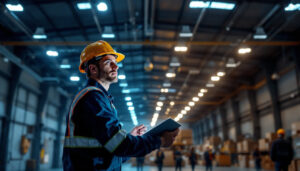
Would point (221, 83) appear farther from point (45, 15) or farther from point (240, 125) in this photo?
point (45, 15)

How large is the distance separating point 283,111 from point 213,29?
9333mm

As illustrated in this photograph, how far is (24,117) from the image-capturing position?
22.0 meters

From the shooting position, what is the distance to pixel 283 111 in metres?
21.6

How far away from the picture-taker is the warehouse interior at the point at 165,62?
47.3ft

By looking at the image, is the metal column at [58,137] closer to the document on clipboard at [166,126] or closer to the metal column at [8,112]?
the metal column at [8,112]

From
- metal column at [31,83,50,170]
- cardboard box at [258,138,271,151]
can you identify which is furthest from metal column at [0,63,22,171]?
cardboard box at [258,138,271,151]

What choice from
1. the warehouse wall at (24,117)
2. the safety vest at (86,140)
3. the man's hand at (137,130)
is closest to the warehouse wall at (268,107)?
the man's hand at (137,130)

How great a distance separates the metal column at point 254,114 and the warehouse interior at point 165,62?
0.31 ft

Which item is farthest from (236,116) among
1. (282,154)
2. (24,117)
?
(282,154)

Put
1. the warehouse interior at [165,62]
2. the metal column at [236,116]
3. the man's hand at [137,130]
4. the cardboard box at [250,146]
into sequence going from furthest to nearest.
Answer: the metal column at [236,116] < the cardboard box at [250,146] < the warehouse interior at [165,62] < the man's hand at [137,130]

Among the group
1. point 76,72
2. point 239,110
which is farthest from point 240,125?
point 76,72

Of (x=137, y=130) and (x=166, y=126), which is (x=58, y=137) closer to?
(x=137, y=130)

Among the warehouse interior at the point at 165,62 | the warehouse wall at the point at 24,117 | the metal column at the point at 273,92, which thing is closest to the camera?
the warehouse interior at the point at 165,62

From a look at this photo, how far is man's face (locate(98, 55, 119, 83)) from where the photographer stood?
191 cm
